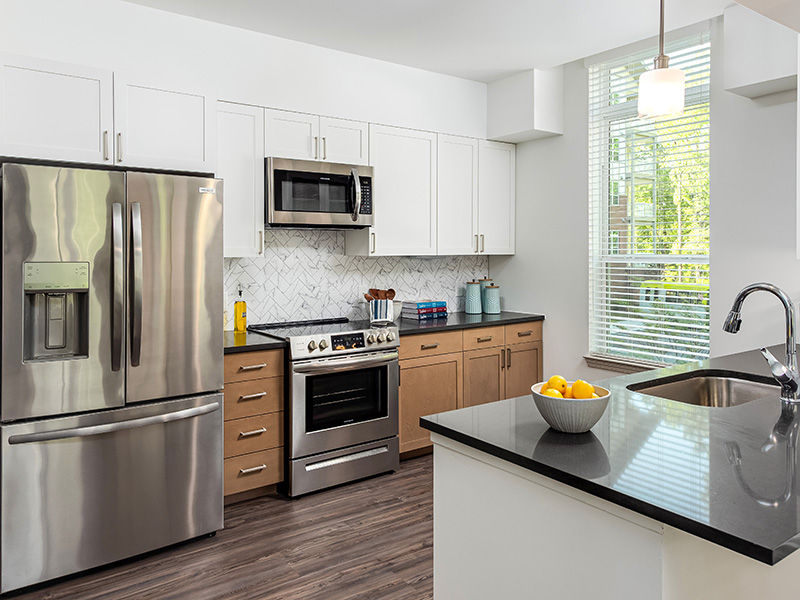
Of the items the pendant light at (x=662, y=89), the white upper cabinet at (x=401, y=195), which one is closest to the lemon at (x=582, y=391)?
the pendant light at (x=662, y=89)

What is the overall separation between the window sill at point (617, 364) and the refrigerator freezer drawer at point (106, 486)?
2.68 metres

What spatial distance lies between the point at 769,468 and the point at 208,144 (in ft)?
8.89

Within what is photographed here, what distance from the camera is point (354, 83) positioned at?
4.00 meters

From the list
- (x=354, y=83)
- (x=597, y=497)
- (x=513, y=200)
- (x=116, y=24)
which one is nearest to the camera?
(x=597, y=497)

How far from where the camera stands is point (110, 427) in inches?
103

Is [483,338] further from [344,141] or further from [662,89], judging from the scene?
[662,89]

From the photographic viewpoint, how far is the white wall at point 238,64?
9.59 ft

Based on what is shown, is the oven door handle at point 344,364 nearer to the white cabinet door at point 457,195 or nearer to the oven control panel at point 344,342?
the oven control panel at point 344,342

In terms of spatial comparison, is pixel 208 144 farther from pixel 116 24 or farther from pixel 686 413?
pixel 686 413

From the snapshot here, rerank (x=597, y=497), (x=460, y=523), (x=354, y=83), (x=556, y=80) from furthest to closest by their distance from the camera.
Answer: (x=556, y=80) < (x=354, y=83) < (x=460, y=523) < (x=597, y=497)

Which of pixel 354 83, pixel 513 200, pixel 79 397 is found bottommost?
pixel 79 397

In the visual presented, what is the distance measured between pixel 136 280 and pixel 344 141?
178 centimetres

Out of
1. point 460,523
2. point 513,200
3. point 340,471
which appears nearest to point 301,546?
point 340,471

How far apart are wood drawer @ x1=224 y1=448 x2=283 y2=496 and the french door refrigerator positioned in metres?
0.30
